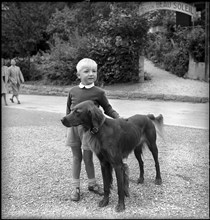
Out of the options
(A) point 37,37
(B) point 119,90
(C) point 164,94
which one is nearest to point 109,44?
(B) point 119,90

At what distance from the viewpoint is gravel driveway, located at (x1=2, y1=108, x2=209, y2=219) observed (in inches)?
130

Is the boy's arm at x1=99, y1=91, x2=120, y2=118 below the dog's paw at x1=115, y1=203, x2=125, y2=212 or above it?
above

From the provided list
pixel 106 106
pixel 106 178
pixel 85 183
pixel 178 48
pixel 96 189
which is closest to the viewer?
pixel 106 178

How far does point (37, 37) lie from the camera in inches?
702

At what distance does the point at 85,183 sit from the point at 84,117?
154 centimetres

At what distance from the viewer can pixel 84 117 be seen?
9.82ft

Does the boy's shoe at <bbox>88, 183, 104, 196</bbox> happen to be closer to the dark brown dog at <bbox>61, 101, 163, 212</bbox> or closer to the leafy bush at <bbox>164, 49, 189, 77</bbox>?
the dark brown dog at <bbox>61, 101, 163, 212</bbox>

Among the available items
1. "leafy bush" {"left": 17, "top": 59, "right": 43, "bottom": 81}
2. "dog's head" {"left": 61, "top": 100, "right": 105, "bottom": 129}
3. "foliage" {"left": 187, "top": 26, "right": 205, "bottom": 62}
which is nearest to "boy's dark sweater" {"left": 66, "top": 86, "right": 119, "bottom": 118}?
"dog's head" {"left": 61, "top": 100, "right": 105, "bottom": 129}

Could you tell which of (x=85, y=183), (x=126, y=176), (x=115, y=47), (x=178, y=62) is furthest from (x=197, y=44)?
(x=126, y=176)

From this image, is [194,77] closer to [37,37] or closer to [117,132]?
[37,37]

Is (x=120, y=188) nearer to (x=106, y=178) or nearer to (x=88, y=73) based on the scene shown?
(x=106, y=178)

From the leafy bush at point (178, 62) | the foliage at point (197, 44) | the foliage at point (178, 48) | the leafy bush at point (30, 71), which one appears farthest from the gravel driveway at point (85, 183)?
the leafy bush at point (30, 71)

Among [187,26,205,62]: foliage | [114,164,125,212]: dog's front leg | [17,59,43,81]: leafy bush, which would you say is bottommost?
[114,164,125,212]: dog's front leg

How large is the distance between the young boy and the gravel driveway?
176mm
